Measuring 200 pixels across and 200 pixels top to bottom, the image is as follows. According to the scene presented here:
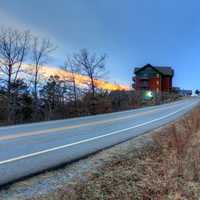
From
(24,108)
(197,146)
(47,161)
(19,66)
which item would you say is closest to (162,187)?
(47,161)

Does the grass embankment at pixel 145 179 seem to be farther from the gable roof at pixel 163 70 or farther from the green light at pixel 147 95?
the gable roof at pixel 163 70

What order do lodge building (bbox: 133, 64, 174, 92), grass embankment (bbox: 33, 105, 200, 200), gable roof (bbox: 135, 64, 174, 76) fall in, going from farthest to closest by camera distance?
gable roof (bbox: 135, 64, 174, 76) < lodge building (bbox: 133, 64, 174, 92) < grass embankment (bbox: 33, 105, 200, 200)

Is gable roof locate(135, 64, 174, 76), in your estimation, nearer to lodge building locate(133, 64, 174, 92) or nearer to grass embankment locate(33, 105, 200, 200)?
lodge building locate(133, 64, 174, 92)

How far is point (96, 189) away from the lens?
5.97m

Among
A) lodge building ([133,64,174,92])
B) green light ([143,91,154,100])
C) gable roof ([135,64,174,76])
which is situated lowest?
green light ([143,91,154,100])

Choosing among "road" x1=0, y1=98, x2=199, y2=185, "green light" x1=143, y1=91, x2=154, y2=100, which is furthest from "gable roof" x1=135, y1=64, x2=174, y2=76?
"road" x1=0, y1=98, x2=199, y2=185

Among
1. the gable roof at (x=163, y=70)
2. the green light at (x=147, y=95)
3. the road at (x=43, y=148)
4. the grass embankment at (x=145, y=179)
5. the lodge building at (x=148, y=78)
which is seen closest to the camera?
the grass embankment at (x=145, y=179)

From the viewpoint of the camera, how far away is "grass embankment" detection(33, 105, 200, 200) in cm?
582

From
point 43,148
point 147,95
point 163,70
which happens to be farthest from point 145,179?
point 163,70

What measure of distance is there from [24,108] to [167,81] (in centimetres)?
8576

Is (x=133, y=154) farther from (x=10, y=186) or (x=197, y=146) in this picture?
(x=10, y=186)

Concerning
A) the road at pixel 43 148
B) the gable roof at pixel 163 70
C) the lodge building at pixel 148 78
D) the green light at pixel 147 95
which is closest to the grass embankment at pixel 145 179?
the road at pixel 43 148

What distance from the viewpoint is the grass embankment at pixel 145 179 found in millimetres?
5824

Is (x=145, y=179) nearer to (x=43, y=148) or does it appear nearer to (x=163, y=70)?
(x=43, y=148)
